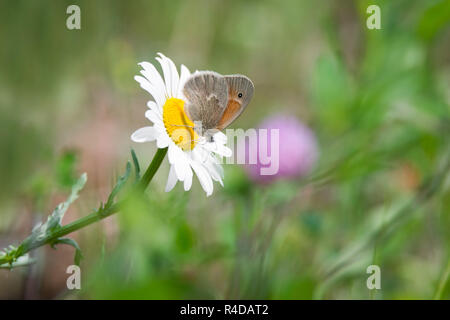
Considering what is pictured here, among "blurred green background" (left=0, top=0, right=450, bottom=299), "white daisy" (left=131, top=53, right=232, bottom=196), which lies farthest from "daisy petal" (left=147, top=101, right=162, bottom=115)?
"blurred green background" (left=0, top=0, right=450, bottom=299)

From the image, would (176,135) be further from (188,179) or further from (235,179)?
(235,179)

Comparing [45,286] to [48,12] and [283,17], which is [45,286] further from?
[283,17]

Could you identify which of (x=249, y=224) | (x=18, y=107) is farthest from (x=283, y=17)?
(x=249, y=224)

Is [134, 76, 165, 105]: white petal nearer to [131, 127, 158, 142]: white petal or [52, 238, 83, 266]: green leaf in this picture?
[131, 127, 158, 142]: white petal

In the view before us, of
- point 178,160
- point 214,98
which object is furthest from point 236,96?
point 178,160

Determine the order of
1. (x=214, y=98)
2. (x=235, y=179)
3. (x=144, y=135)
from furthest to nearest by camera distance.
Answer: (x=235, y=179) < (x=214, y=98) < (x=144, y=135)
